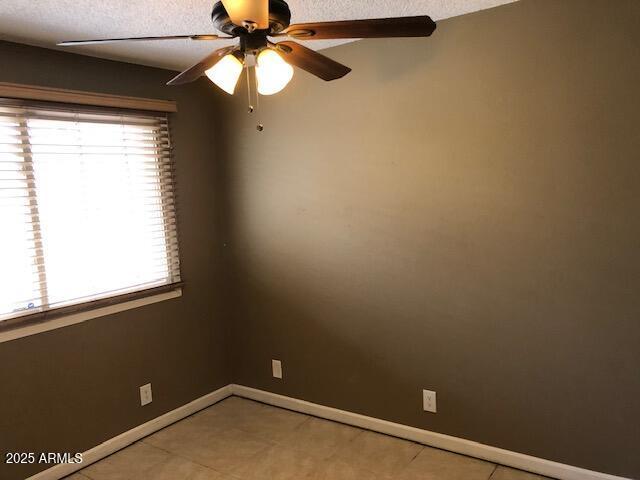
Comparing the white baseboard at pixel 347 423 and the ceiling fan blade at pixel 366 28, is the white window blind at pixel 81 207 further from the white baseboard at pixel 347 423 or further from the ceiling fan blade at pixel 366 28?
the ceiling fan blade at pixel 366 28

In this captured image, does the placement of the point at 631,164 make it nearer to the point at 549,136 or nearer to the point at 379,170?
the point at 549,136

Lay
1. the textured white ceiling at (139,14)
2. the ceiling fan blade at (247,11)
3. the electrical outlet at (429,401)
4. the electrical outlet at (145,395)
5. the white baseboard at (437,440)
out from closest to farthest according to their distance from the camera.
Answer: the ceiling fan blade at (247,11) < the textured white ceiling at (139,14) < the white baseboard at (437,440) < the electrical outlet at (429,401) < the electrical outlet at (145,395)

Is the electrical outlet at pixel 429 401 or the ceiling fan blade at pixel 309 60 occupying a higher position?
the ceiling fan blade at pixel 309 60

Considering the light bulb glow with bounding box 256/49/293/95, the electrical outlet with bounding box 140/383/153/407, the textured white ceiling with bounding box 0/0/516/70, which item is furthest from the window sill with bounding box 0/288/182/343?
the light bulb glow with bounding box 256/49/293/95

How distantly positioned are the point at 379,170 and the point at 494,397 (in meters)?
1.35

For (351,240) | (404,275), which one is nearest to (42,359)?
(351,240)

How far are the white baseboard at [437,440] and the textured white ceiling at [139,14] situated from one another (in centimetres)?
220

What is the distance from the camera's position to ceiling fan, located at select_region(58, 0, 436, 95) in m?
1.31

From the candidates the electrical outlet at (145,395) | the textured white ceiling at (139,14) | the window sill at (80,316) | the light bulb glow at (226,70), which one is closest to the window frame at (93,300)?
the window sill at (80,316)

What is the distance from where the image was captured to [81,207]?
8.87 feet

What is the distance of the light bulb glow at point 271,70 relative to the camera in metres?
1.49

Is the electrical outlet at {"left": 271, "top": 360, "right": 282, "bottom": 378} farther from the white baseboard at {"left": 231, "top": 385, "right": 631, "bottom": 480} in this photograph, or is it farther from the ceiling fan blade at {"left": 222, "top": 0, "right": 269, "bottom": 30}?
the ceiling fan blade at {"left": 222, "top": 0, "right": 269, "bottom": 30}

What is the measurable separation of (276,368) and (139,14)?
227 centimetres

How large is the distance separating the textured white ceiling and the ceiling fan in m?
0.61
